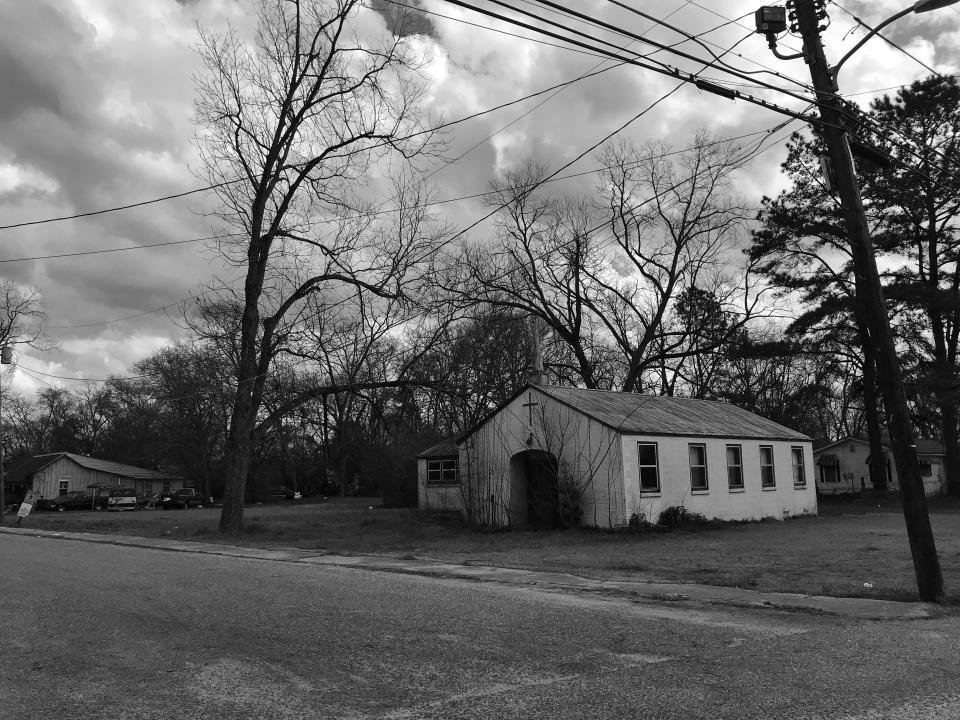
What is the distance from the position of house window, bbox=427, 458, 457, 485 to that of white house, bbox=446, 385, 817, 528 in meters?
6.11

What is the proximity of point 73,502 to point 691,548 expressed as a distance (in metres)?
50.7

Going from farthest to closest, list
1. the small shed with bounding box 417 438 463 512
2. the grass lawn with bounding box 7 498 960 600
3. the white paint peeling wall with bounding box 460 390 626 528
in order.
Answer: the small shed with bounding box 417 438 463 512
the white paint peeling wall with bounding box 460 390 626 528
the grass lawn with bounding box 7 498 960 600

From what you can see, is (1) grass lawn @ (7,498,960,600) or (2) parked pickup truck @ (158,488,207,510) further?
(2) parked pickup truck @ (158,488,207,510)

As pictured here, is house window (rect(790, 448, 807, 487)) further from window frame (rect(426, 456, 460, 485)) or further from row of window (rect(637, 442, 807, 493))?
window frame (rect(426, 456, 460, 485))

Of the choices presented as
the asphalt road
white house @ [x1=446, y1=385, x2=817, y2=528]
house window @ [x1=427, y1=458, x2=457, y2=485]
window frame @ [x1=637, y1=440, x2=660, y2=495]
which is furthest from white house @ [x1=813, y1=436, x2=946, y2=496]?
the asphalt road

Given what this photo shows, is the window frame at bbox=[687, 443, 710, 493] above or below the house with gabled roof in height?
below

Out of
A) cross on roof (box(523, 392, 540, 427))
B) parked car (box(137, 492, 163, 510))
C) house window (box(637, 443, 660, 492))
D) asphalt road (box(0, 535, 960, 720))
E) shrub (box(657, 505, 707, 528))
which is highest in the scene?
cross on roof (box(523, 392, 540, 427))

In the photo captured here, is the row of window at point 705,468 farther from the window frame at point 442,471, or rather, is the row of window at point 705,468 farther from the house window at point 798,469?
the window frame at point 442,471

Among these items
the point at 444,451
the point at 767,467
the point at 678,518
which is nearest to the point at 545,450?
the point at 678,518

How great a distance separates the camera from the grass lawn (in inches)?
488

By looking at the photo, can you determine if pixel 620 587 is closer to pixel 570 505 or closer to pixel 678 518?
pixel 570 505

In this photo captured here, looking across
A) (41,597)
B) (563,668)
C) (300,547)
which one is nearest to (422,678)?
(563,668)

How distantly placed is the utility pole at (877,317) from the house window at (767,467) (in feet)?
58.6

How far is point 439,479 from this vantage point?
35.3m
